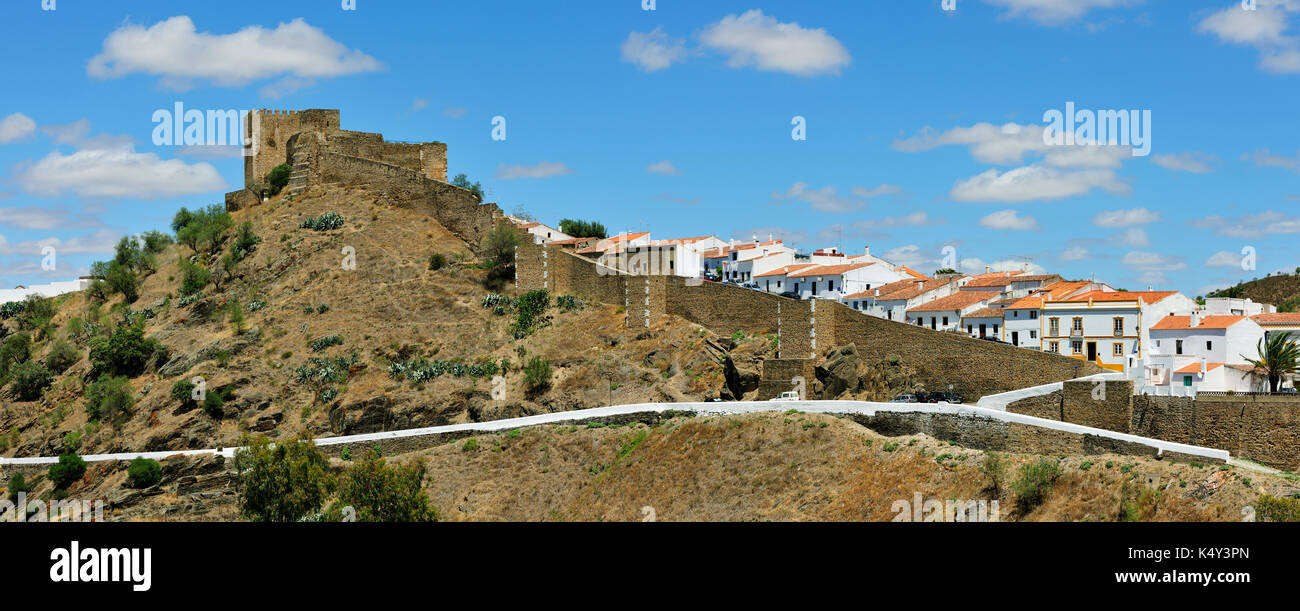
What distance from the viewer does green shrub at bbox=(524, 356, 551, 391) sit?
4259 centimetres

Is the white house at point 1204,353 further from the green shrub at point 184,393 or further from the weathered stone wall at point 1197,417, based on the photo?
the green shrub at point 184,393

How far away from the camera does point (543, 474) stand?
33000 mm

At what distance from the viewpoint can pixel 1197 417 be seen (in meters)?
30.8

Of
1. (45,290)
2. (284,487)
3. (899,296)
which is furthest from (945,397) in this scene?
(45,290)

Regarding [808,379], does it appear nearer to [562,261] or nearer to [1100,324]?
[1100,324]

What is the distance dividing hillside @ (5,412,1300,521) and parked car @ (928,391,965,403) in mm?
8086

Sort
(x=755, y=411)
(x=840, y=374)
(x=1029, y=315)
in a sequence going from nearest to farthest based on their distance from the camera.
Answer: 1. (x=755, y=411)
2. (x=840, y=374)
3. (x=1029, y=315)

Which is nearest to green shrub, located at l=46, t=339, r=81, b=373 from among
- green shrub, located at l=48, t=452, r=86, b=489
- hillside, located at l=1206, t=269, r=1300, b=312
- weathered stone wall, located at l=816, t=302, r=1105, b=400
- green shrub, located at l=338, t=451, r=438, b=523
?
green shrub, located at l=48, t=452, r=86, b=489

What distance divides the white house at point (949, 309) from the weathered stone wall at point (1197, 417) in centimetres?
1781

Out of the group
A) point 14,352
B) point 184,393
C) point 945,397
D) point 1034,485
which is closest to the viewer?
point 1034,485

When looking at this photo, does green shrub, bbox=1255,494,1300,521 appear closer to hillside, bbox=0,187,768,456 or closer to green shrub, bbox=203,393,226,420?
hillside, bbox=0,187,768,456

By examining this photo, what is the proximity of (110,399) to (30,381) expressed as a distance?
7.38 meters

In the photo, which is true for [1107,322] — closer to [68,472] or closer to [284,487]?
[284,487]

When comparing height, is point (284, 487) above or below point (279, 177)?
below
